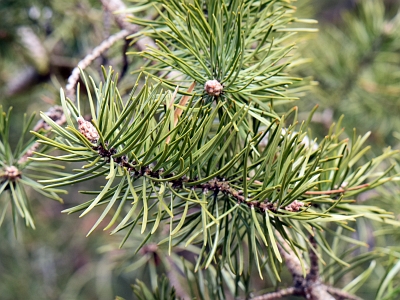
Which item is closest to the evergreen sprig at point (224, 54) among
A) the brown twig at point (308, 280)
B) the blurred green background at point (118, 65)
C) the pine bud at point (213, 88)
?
the pine bud at point (213, 88)

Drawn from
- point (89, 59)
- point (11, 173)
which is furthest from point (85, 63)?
point (11, 173)

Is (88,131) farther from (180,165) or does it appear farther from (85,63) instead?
(85,63)

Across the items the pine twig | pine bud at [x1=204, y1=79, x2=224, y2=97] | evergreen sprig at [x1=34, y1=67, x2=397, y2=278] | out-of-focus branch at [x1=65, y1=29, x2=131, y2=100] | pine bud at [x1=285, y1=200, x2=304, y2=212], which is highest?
out-of-focus branch at [x1=65, y1=29, x2=131, y2=100]

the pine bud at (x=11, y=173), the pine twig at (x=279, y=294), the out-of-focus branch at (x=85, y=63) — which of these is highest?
the out-of-focus branch at (x=85, y=63)

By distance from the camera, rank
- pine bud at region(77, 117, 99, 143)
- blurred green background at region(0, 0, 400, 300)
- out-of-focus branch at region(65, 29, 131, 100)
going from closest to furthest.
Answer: pine bud at region(77, 117, 99, 143) → out-of-focus branch at region(65, 29, 131, 100) → blurred green background at region(0, 0, 400, 300)

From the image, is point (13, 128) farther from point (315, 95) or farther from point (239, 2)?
point (239, 2)

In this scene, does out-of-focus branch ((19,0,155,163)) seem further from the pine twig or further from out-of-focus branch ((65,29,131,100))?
the pine twig

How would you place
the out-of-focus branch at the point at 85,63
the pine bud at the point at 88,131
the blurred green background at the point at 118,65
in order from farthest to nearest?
the blurred green background at the point at 118,65 < the out-of-focus branch at the point at 85,63 < the pine bud at the point at 88,131

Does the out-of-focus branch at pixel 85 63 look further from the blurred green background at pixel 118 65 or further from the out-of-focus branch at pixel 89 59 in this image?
the blurred green background at pixel 118 65

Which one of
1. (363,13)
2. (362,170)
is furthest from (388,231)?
(363,13)

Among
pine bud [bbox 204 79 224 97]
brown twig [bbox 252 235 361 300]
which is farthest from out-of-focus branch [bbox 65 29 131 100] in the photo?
brown twig [bbox 252 235 361 300]
